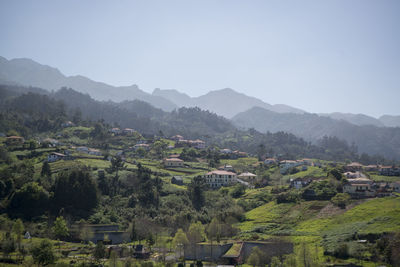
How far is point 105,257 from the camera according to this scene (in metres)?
42.9

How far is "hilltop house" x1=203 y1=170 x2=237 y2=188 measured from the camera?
281 ft

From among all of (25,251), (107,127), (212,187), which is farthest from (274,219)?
(107,127)

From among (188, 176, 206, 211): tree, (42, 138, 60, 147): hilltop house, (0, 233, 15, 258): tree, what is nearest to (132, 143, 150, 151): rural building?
(42, 138, 60, 147): hilltop house

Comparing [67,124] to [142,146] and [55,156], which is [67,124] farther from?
[55,156]

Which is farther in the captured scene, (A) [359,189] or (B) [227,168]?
(B) [227,168]

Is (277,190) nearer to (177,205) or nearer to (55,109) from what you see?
(177,205)

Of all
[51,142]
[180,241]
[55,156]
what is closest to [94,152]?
[51,142]

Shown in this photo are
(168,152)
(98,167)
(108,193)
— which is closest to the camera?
(108,193)

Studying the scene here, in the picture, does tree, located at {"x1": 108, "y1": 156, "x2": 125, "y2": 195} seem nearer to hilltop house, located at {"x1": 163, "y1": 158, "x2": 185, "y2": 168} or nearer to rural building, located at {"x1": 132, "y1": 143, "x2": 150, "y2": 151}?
hilltop house, located at {"x1": 163, "y1": 158, "x2": 185, "y2": 168}

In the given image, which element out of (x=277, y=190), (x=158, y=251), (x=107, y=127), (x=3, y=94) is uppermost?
(x=3, y=94)

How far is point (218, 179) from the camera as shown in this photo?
86.6m

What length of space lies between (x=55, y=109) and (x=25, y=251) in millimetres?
131300

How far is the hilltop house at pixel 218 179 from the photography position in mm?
85775

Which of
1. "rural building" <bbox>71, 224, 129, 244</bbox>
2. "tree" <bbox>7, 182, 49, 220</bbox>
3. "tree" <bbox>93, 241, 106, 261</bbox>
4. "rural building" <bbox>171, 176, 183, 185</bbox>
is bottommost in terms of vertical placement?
"rural building" <bbox>71, 224, 129, 244</bbox>
